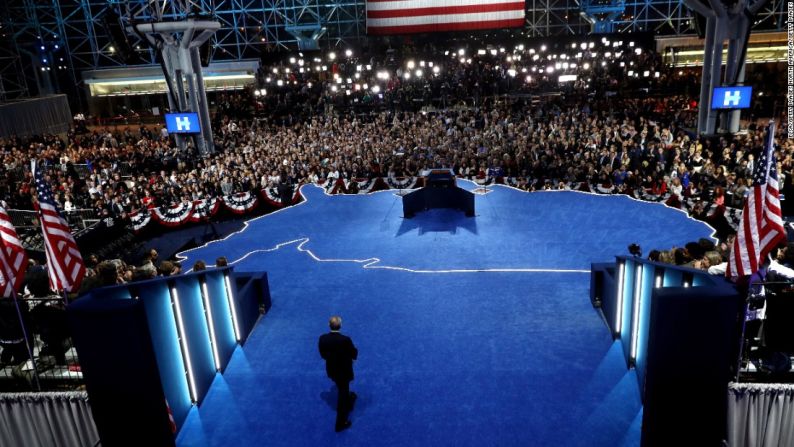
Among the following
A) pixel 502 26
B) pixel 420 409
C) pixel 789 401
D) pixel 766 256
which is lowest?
pixel 420 409

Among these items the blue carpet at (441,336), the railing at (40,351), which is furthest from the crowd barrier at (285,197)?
the railing at (40,351)

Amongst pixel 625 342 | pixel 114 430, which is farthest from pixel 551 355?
pixel 114 430

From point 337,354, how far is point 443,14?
30.7m

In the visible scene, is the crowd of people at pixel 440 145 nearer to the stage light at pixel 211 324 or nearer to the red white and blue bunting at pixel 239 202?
the red white and blue bunting at pixel 239 202

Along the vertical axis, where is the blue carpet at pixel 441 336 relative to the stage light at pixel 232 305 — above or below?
below

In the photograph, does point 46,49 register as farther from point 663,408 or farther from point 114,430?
point 663,408

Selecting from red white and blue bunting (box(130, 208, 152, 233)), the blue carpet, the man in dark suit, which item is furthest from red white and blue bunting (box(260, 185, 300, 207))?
the man in dark suit

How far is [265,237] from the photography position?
15.8 metres

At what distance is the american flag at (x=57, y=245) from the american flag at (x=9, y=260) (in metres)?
0.37

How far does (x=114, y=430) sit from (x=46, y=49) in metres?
43.7

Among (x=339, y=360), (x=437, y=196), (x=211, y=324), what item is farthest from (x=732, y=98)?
(x=211, y=324)

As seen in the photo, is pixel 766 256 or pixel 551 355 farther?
pixel 551 355

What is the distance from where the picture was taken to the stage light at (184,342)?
6.91 m

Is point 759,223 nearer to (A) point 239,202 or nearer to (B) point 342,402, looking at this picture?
(B) point 342,402
